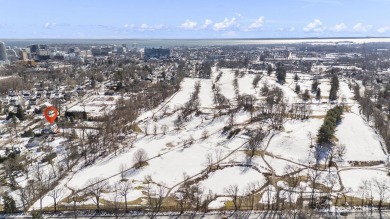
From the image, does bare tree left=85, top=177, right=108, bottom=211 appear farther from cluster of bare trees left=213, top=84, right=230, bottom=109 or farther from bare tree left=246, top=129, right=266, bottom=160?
cluster of bare trees left=213, top=84, right=230, bottom=109

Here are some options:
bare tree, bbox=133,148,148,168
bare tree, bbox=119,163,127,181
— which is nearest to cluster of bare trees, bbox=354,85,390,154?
bare tree, bbox=133,148,148,168

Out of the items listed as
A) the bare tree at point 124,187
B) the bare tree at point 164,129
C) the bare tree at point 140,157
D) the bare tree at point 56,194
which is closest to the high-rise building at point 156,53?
the bare tree at point 164,129

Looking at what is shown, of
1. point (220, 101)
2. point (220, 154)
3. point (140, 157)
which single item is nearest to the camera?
point (140, 157)

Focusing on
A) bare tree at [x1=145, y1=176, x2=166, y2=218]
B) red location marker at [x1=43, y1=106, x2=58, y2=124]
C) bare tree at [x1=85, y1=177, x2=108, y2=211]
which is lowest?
bare tree at [x1=145, y1=176, x2=166, y2=218]

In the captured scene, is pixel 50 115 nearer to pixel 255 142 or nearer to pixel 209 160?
pixel 209 160

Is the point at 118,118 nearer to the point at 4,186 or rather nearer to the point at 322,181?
the point at 4,186

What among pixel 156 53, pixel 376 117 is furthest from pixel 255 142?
pixel 156 53

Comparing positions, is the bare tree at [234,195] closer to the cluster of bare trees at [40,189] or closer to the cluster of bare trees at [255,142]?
the cluster of bare trees at [255,142]
